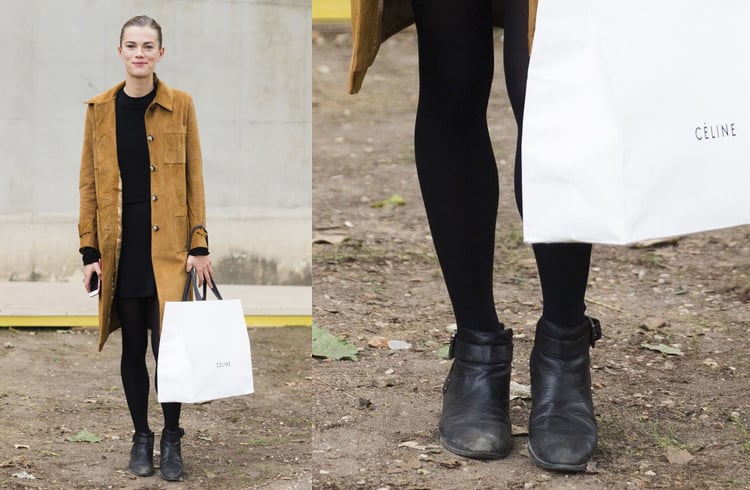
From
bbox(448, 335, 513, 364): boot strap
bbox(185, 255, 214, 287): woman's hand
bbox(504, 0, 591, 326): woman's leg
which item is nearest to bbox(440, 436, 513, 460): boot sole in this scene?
bbox(448, 335, 513, 364): boot strap

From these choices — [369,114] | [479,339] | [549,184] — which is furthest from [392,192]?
→ [549,184]

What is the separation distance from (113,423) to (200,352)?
0.93 m

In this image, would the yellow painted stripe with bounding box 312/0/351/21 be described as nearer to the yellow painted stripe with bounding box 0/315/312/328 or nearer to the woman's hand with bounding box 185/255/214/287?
the yellow painted stripe with bounding box 0/315/312/328

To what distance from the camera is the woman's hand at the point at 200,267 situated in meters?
2.94

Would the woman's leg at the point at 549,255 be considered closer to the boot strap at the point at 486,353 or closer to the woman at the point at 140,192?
the boot strap at the point at 486,353

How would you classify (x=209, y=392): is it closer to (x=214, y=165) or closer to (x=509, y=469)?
(x=509, y=469)

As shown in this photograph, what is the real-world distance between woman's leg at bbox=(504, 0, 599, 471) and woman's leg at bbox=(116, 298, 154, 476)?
123 centimetres

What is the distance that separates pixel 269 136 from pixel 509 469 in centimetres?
307

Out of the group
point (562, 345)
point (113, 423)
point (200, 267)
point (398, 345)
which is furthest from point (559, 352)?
point (113, 423)

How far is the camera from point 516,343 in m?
3.11

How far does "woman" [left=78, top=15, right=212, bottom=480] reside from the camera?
2879mm

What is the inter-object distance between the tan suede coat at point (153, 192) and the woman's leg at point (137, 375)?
0.21 ft

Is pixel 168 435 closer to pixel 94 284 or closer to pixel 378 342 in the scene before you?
pixel 94 284

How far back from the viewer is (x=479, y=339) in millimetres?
2295
